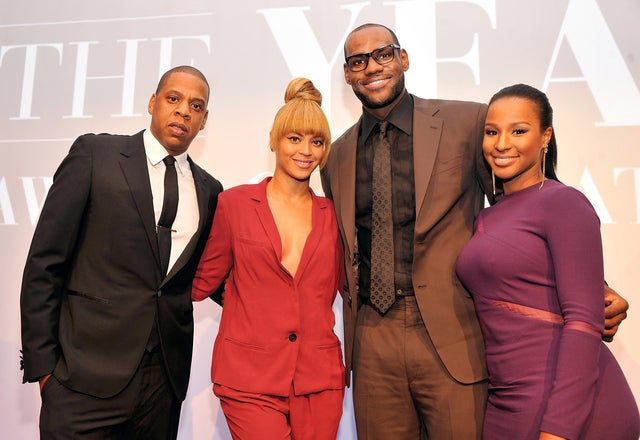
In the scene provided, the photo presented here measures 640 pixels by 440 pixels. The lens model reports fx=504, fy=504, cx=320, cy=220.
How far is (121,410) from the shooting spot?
1.91 metres

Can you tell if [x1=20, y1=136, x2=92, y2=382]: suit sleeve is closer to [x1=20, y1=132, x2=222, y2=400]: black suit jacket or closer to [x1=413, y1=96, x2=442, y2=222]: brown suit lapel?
[x1=20, y1=132, x2=222, y2=400]: black suit jacket

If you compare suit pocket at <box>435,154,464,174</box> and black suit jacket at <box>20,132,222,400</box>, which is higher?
suit pocket at <box>435,154,464,174</box>

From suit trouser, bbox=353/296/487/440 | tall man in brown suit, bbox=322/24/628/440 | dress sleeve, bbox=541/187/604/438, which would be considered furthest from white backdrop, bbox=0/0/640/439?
dress sleeve, bbox=541/187/604/438

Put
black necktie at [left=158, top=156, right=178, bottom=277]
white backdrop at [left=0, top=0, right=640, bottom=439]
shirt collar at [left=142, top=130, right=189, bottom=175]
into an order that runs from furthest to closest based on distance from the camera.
Answer: white backdrop at [left=0, top=0, right=640, bottom=439] → shirt collar at [left=142, top=130, right=189, bottom=175] → black necktie at [left=158, top=156, right=178, bottom=277]

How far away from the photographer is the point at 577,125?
3139mm

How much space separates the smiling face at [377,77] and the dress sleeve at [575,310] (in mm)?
932

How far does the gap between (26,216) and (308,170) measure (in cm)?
240

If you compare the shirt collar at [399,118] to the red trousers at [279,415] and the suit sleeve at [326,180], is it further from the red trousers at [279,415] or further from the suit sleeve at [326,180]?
the red trousers at [279,415]

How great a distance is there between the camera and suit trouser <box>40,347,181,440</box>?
6.05ft

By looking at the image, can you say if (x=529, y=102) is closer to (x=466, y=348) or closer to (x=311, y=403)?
(x=466, y=348)

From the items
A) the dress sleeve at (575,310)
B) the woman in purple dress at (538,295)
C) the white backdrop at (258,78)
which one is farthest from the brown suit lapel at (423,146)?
the white backdrop at (258,78)

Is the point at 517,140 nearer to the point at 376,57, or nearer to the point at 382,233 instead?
the point at 382,233

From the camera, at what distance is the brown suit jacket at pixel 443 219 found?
1.99 meters

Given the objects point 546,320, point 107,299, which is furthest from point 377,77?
point 107,299
